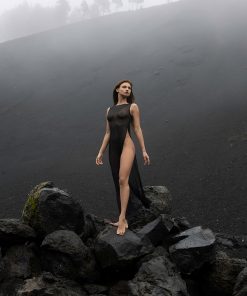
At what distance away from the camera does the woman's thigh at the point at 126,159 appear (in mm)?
6773

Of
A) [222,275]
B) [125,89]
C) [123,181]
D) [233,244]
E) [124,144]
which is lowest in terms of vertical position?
[233,244]

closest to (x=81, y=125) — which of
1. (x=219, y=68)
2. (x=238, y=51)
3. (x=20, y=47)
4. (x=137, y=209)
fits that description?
(x=219, y=68)

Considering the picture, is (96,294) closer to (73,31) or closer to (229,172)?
(229,172)

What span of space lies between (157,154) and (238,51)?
24116mm

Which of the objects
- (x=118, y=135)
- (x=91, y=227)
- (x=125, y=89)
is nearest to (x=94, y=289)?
(x=91, y=227)

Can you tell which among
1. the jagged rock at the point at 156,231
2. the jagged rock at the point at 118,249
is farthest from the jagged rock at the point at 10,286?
the jagged rock at the point at 156,231

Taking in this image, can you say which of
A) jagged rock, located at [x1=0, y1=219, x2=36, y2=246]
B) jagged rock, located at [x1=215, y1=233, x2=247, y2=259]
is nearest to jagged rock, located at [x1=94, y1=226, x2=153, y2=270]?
jagged rock, located at [x1=0, y1=219, x2=36, y2=246]

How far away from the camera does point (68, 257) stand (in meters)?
6.36

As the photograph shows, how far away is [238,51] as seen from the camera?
43.1m

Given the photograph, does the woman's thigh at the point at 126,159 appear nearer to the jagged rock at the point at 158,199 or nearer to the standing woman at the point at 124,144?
the standing woman at the point at 124,144

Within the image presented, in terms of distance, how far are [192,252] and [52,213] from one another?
8.60ft

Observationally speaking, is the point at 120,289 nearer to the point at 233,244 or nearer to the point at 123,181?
the point at 123,181

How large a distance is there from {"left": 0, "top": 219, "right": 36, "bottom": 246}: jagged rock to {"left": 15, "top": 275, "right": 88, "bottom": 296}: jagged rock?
1.00m

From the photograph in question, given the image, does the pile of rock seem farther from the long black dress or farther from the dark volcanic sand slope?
the dark volcanic sand slope
